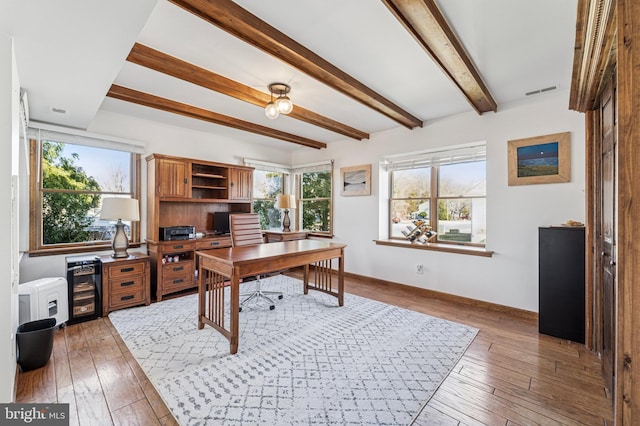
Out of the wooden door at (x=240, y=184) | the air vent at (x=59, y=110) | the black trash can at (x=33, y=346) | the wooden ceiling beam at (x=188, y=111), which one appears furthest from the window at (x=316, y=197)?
the black trash can at (x=33, y=346)

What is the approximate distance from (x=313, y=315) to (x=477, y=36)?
306 centimetres

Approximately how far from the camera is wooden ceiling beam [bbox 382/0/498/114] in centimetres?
169

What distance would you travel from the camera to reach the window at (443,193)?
3.82 metres

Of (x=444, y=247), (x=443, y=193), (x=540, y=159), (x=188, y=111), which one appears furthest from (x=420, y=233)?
(x=188, y=111)

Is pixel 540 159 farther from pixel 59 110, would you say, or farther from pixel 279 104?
pixel 59 110

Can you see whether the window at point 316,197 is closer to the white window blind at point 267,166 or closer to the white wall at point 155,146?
the white window blind at point 267,166

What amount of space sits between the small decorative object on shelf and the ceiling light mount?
2.68m

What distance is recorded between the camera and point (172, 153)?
432 centimetres

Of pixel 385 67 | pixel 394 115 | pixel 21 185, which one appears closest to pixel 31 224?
pixel 21 185

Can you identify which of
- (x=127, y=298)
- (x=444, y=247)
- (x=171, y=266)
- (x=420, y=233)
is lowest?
(x=127, y=298)

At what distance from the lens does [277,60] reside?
2422 mm

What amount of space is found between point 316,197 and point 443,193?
2497mm

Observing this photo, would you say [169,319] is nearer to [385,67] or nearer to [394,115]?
[385,67]

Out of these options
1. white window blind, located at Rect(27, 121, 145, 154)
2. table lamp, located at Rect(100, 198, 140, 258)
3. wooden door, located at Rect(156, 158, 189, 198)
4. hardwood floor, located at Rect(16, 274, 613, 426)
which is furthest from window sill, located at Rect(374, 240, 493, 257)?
white window blind, located at Rect(27, 121, 145, 154)
